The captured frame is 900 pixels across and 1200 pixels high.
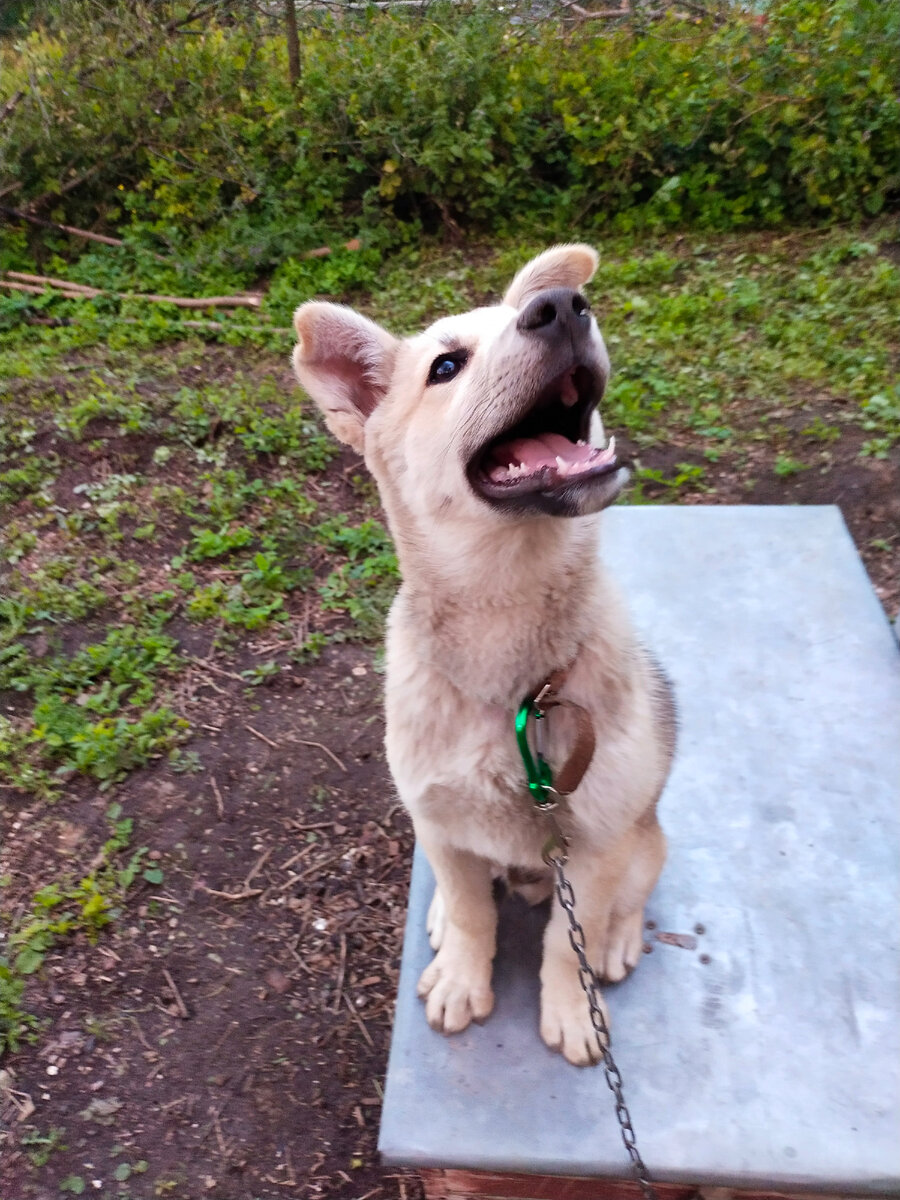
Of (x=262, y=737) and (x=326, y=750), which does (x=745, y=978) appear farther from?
(x=262, y=737)

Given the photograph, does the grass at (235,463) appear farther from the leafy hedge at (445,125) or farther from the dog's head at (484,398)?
the dog's head at (484,398)

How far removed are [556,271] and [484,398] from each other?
1.87 feet

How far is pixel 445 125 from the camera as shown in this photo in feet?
23.0

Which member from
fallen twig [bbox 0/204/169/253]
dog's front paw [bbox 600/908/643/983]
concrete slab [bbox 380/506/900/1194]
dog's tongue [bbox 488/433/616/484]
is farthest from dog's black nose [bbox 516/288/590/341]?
fallen twig [bbox 0/204/169/253]

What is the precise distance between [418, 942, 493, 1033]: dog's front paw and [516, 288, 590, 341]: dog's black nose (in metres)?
1.65

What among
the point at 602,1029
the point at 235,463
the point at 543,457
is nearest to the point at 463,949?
the point at 602,1029

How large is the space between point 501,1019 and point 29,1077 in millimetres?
1571

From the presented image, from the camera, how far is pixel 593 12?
8.13 metres

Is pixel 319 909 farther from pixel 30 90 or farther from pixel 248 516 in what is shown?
pixel 30 90

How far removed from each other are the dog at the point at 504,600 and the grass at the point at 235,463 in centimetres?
176

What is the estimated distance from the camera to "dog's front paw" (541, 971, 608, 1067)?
2.25 meters

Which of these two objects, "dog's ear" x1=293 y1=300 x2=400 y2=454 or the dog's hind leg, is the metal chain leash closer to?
the dog's hind leg

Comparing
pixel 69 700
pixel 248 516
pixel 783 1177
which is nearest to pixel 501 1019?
pixel 783 1177

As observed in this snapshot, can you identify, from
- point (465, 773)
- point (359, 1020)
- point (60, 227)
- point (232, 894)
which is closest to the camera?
point (465, 773)
